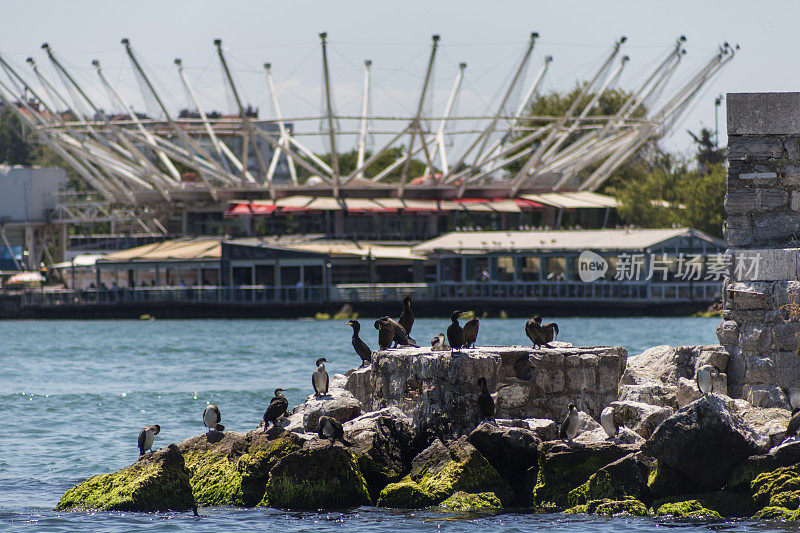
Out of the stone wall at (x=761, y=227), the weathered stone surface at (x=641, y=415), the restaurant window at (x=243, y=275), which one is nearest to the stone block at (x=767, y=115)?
the stone wall at (x=761, y=227)

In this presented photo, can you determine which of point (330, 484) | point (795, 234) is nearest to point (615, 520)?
point (330, 484)

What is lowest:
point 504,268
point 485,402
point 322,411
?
point 322,411

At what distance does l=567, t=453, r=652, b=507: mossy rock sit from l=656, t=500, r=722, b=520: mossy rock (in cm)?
40

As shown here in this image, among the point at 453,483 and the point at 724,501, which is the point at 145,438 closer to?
the point at 453,483

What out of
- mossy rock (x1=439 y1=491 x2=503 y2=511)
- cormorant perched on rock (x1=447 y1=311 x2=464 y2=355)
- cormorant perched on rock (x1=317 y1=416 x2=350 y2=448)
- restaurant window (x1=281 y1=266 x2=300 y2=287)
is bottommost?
mossy rock (x1=439 y1=491 x2=503 y2=511)

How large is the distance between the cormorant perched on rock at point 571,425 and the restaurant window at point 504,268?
195 feet

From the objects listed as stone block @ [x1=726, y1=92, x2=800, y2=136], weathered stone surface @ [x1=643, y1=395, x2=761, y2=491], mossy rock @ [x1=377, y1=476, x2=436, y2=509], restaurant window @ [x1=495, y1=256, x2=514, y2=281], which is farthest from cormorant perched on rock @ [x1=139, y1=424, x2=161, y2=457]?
restaurant window @ [x1=495, y1=256, x2=514, y2=281]

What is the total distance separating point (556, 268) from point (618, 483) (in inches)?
2364

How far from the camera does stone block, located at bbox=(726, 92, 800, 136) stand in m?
19.9

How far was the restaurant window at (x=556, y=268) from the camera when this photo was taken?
76438 millimetres

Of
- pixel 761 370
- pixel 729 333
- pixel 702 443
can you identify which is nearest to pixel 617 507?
pixel 702 443

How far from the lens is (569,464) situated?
1808 cm

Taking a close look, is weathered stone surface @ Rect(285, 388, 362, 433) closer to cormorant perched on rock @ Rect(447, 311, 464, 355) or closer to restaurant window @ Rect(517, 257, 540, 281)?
cormorant perched on rock @ Rect(447, 311, 464, 355)

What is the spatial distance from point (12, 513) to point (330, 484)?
4848 millimetres
